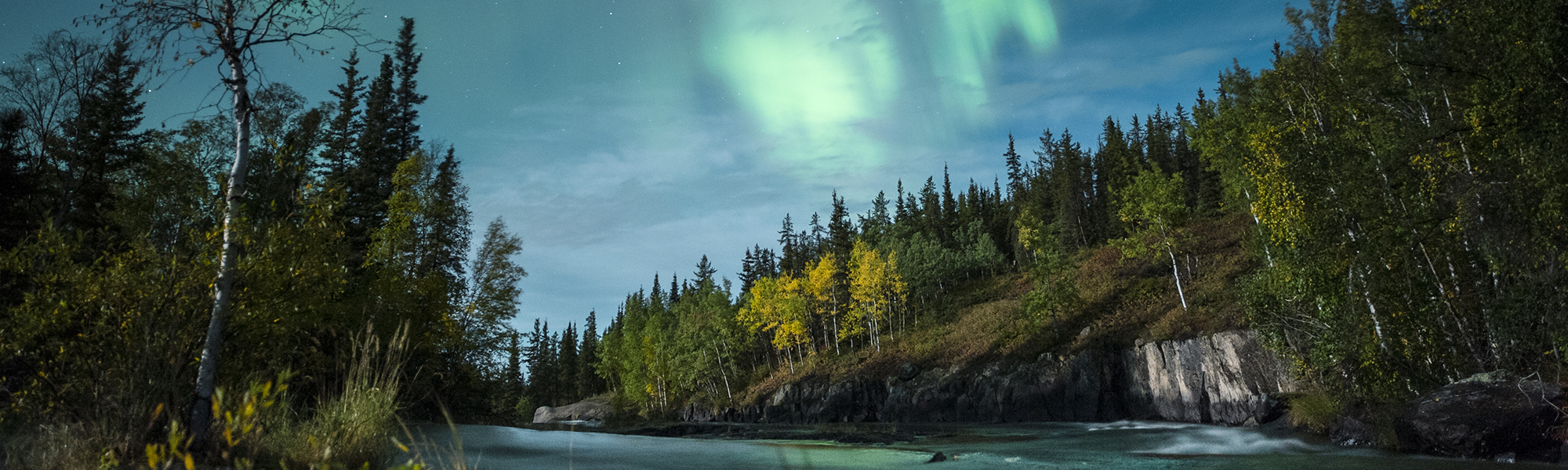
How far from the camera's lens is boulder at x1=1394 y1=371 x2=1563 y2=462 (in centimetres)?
998

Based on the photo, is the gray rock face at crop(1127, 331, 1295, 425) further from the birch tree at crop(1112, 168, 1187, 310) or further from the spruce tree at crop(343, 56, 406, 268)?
the spruce tree at crop(343, 56, 406, 268)

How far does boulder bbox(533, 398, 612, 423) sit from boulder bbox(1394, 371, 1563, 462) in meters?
58.7

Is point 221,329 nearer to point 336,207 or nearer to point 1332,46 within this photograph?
point 336,207

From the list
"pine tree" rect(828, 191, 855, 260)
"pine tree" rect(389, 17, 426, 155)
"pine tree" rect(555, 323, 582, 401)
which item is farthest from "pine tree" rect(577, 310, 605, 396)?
"pine tree" rect(389, 17, 426, 155)

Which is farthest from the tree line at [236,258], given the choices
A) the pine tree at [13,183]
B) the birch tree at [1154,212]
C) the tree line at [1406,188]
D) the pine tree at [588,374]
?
the pine tree at [588,374]

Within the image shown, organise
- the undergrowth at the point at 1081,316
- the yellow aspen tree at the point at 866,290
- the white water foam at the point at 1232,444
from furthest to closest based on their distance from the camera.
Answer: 1. the yellow aspen tree at the point at 866,290
2. the undergrowth at the point at 1081,316
3. the white water foam at the point at 1232,444

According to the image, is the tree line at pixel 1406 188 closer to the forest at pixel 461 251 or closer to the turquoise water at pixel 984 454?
the forest at pixel 461 251

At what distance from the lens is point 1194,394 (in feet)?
79.8

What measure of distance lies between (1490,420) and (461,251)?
2834 cm

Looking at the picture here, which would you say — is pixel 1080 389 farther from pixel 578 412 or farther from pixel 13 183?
pixel 578 412

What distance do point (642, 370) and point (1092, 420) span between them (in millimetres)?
36431

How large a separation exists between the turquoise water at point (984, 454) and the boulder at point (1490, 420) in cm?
55

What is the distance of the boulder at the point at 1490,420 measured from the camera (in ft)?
32.7

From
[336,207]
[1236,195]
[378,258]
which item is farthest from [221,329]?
[1236,195]
